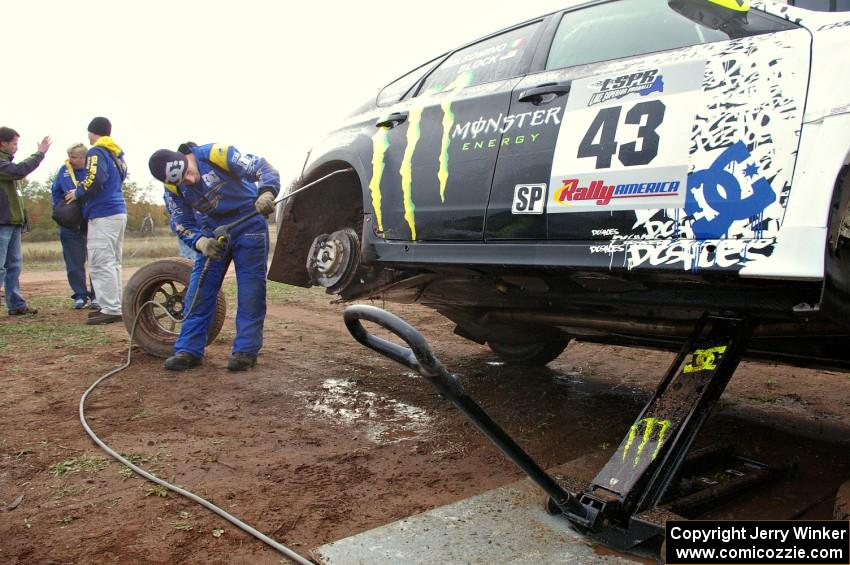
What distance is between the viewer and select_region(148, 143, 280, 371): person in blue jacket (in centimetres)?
462

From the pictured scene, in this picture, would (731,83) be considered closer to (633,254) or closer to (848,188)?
(848,188)

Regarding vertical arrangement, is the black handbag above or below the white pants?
above

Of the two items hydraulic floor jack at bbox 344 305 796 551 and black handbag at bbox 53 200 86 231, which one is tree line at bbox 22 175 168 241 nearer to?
black handbag at bbox 53 200 86 231

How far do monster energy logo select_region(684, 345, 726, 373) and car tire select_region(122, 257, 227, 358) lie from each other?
11.2 ft

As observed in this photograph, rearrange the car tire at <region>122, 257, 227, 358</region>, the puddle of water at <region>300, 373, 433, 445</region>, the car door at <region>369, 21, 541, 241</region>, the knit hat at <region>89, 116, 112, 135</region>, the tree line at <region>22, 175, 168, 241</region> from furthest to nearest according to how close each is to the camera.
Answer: the tree line at <region>22, 175, 168, 241</region>, the knit hat at <region>89, 116, 112, 135</region>, the car tire at <region>122, 257, 227, 358</region>, the puddle of water at <region>300, 373, 433, 445</region>, the car door at <region>369, 21, 541, 241</region>

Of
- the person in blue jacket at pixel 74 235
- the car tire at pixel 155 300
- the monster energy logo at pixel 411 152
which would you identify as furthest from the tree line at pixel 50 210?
the monster energy logo at pixel 411 152

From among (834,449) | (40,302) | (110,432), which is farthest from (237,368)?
(40,302)

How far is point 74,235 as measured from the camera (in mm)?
7457

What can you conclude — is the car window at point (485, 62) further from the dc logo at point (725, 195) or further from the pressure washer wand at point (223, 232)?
the dc logo at point (725, 195)

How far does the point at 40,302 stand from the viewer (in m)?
8.01

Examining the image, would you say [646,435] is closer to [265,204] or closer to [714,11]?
[714,11]

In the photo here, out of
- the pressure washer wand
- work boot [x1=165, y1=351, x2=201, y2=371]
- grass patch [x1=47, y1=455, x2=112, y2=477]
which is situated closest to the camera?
grass patch [x1=47, y1=455, x2=112, y2=477]

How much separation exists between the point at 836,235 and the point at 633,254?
0.61 metres

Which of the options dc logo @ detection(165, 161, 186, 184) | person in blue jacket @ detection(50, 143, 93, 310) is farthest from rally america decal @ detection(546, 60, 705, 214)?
person in blue jacket @ detection(50, 143, 93, 310)
